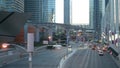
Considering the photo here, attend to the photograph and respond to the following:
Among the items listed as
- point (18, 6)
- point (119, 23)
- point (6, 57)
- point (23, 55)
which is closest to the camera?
point (6, 57)

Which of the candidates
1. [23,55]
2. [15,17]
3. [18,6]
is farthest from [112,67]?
[18,6]

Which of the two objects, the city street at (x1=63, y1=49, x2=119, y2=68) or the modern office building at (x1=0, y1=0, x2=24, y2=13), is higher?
the modern office building at (x1=0, y1=0, x2=24, y2=13)

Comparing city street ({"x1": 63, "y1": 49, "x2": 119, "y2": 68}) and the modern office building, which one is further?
the modern office building

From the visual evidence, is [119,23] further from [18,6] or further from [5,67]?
[5,67]

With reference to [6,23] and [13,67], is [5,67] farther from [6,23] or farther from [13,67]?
[6,23]

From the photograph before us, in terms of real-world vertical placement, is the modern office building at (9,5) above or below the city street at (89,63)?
above

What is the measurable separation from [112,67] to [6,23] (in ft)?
178

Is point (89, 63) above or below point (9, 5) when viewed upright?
below

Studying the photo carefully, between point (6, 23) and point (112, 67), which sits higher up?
point (6, 23)

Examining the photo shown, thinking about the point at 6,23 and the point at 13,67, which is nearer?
the point at 13,67

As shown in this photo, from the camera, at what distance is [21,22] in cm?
10456

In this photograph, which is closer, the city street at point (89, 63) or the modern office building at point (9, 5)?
the city street at point (89, 63)

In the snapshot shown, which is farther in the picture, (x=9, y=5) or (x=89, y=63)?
(x=9, y=5)

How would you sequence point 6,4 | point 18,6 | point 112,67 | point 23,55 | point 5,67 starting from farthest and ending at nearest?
point 18,6 < point 6,4 < point 23,55 < point 112,67 < point 5,67
